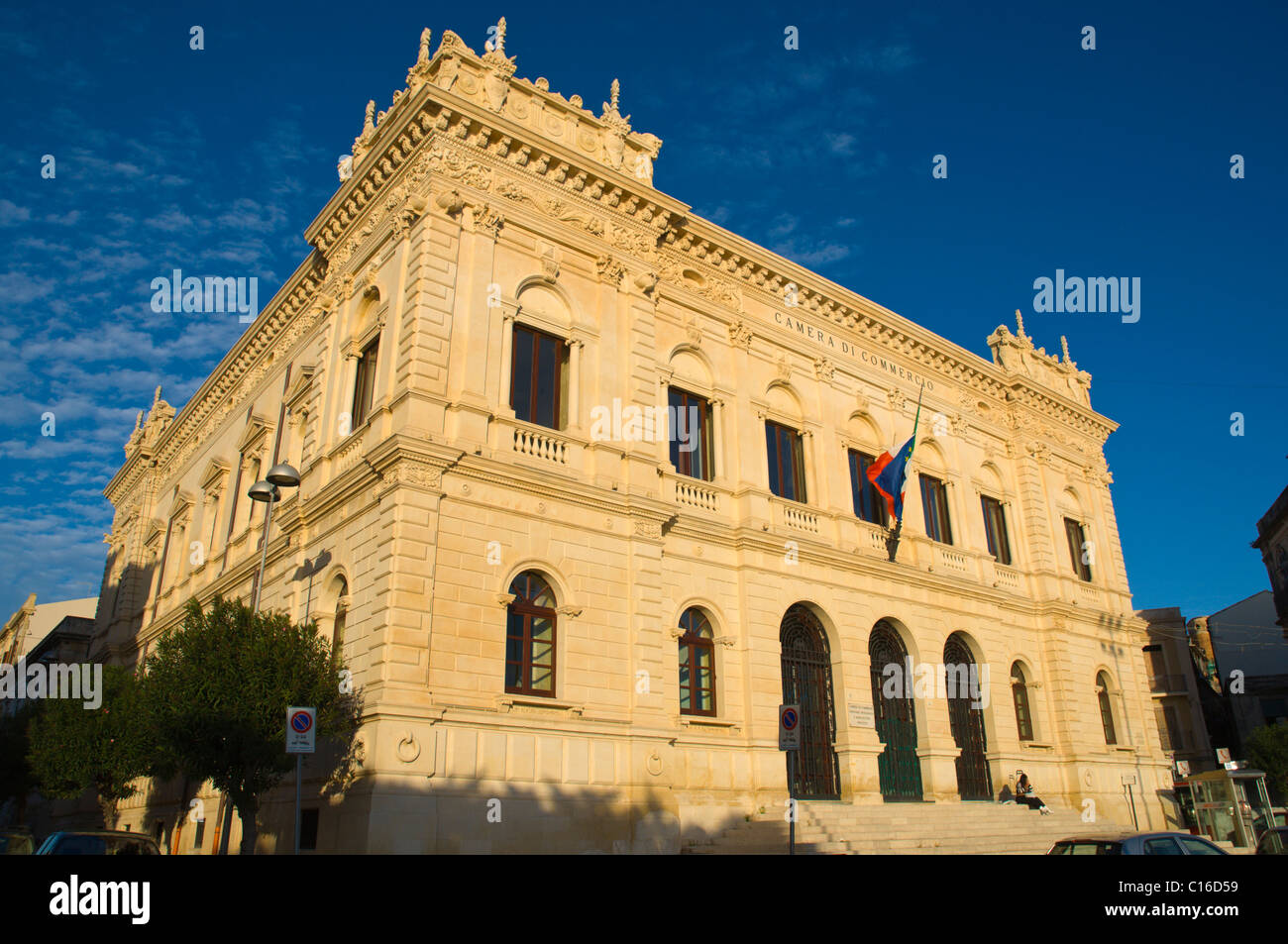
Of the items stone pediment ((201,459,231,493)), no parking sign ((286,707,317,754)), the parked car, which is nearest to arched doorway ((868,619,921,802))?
no parking sign ((286,707,317,754))

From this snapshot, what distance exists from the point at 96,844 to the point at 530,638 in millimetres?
7640

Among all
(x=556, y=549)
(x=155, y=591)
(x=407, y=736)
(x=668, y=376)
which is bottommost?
(x=407, y=736)

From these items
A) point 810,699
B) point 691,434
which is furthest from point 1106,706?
point 691,434

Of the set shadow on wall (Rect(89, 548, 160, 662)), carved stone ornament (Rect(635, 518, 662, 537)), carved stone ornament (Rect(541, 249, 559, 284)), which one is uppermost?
carved stone ornament (Rect(541, 249, 559, 284))

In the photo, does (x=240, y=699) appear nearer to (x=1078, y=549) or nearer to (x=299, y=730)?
(x=299, y=730)

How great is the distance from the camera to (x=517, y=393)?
19859 millimetres

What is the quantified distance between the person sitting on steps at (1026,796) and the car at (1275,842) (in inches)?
534

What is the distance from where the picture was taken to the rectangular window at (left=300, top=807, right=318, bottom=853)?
53.6 ft

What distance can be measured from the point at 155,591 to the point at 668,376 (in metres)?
23.1

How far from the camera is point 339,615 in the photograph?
61.5ft

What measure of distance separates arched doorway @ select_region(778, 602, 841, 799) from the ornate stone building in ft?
0.27

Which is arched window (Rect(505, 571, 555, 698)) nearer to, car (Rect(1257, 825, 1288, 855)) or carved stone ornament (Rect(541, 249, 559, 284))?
carved stone ornament (Rect(541, 249, 559, 284))
